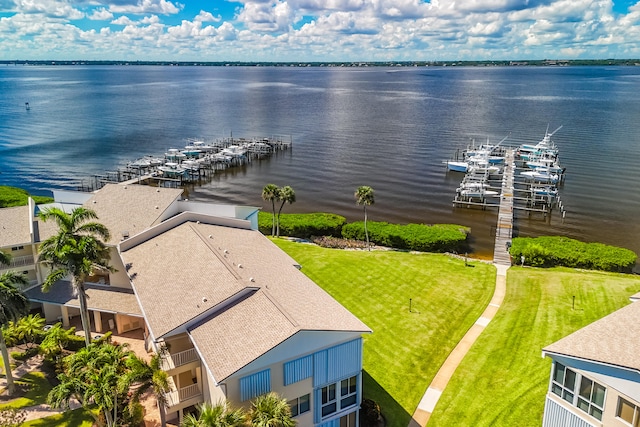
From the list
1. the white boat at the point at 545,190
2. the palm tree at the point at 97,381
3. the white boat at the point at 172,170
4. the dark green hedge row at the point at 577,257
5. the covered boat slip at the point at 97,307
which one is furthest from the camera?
the white boat at the point at 172,170

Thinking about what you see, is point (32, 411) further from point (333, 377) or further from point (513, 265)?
point (513, 265)

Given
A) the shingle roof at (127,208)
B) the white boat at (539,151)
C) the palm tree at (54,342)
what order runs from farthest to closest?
1. the white boat at (539,151)
2. the shingle roof at (127,208)
3. the palm tree at (54,342)

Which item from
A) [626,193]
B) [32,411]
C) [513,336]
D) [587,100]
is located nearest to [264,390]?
[32,411]

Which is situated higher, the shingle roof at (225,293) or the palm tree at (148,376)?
the shingle roof at (225,293)

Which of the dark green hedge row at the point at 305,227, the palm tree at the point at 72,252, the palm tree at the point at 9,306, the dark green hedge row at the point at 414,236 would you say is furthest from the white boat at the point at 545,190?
the palm tree at the point at 9,306

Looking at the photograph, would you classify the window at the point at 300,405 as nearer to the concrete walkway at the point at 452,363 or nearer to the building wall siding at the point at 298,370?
the building wall siding at the point at 298,370

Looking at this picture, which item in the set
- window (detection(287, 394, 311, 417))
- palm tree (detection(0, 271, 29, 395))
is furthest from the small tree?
window (detection(287, 394, 311, 417))

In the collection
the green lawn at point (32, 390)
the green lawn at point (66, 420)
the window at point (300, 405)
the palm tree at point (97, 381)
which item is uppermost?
the palm tree at point (97, 381)

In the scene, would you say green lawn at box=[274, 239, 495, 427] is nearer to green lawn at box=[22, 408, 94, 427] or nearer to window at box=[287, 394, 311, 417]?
window at box=[287, 394, 311, 417]
